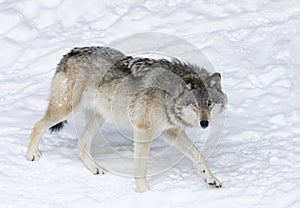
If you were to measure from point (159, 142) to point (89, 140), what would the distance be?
707mm

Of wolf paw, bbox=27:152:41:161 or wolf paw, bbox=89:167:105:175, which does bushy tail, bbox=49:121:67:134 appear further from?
wolf paw, bbox=89:167:105:175

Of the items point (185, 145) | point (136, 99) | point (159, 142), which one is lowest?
point (159, 142)

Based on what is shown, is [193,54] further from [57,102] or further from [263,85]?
[57,102]

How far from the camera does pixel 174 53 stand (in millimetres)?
8180

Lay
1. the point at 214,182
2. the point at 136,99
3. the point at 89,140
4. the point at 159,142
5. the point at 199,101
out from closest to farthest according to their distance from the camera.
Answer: the point at 199,101 < the point at 214,182 < the point at 136,99 < the point at 89,140 < the point at 159,142

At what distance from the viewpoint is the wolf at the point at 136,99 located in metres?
5.73

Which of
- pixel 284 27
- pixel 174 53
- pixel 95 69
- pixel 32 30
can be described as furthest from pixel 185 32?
pixel 95 69

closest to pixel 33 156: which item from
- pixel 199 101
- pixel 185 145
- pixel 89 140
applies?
pixel 89 140

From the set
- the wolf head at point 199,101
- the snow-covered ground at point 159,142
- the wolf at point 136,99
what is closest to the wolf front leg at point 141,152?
the wolf at point 136,99

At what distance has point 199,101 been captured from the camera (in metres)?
5.59

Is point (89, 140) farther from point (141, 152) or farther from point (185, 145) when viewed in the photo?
point (185, 145)

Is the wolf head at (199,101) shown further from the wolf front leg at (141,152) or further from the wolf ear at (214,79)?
the wolf front leg at (141,152)

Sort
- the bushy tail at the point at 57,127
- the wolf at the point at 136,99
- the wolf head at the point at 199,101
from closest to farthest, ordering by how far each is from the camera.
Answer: the wolf head at the point at 199,101 < the wolf at the point at 136,99 < the bushy tail at the point at 57,127

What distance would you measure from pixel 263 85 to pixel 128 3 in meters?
2.65
